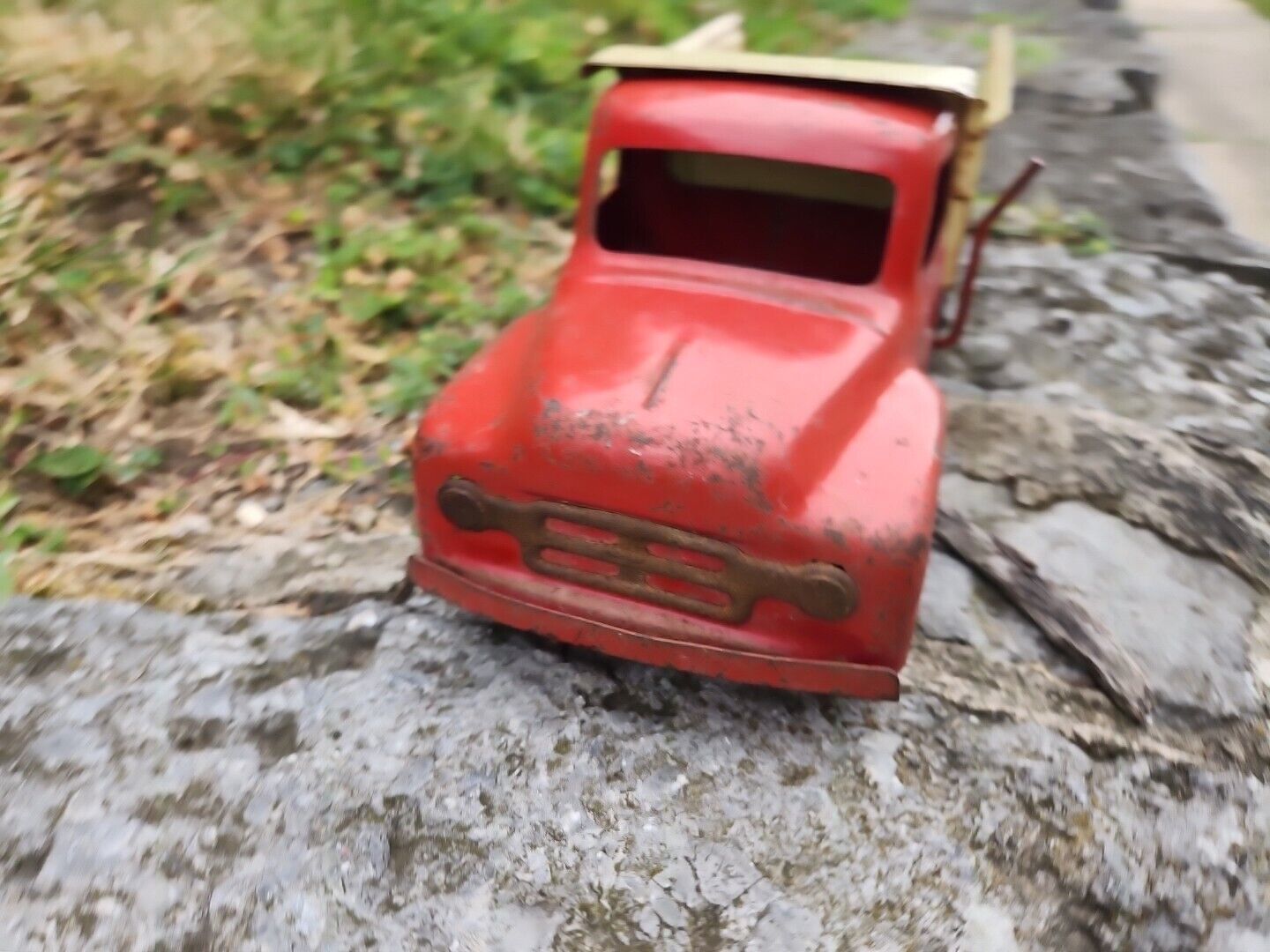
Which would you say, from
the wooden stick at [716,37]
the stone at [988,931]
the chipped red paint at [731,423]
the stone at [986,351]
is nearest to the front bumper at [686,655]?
the chipped red paint at [731,423]

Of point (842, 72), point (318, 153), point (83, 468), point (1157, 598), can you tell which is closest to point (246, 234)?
point (318, 153)

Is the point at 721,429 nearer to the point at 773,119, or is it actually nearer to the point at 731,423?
the point at 731,423

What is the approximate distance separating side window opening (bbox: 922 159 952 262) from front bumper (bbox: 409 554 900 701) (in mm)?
1120

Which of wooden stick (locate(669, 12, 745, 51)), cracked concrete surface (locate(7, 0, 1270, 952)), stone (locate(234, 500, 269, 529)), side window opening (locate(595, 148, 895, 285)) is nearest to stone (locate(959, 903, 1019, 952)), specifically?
cracked concrete surface (locate(7, 0, 1270, 952))

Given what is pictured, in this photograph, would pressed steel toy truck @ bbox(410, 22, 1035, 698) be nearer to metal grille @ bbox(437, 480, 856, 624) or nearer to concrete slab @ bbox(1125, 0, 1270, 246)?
metal grille @ bbox(437, 480, 856, 624)

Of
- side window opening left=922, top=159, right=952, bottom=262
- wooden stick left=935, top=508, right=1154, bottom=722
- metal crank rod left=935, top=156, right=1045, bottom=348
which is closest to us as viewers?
wooden stick left=935, top=508, right=1154, bottom=722

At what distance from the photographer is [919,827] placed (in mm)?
1905

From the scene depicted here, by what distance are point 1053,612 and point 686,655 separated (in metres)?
1.01

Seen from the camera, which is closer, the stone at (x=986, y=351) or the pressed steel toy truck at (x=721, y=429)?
the pressed steel toy truck at (x=721, y=429)

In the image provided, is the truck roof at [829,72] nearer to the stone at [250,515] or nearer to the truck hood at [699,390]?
the truck hood at [699,390]

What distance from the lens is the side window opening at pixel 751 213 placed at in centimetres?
270

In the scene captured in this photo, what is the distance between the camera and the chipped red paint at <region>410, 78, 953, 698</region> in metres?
1.78

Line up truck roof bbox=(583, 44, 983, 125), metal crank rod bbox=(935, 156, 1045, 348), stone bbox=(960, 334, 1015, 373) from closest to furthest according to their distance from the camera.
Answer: truck roof bbox=(583, 44, 983, 125) → metal crank rod bbox=(935, 156, 1045, 348) → stone bbox=(960, 334, 1015, 373)

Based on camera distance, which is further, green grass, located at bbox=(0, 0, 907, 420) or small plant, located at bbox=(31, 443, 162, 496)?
green grass, located at bbox=(0, 0, 907, 420)
